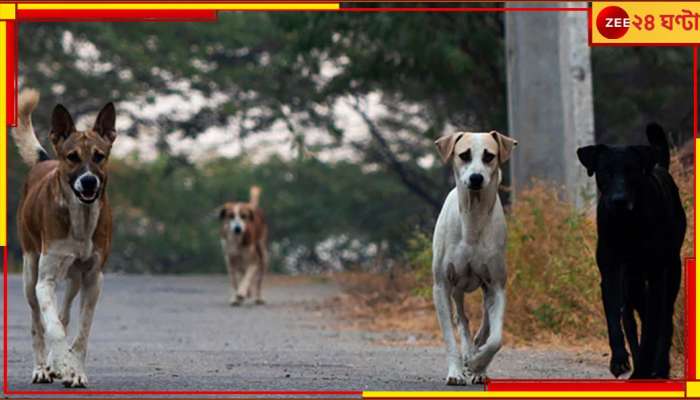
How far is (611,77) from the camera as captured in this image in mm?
27375

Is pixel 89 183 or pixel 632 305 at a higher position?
pixel 89 183

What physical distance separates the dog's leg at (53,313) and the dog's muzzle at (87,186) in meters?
0.55

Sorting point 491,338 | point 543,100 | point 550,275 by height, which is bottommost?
point 491,338

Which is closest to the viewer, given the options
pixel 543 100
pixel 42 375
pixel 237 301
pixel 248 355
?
pixel 42 375

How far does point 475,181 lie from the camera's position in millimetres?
9750

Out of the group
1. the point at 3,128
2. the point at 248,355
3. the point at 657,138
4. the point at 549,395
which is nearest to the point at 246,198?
the point at 248,355

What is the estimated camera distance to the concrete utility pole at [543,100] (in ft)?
62.2

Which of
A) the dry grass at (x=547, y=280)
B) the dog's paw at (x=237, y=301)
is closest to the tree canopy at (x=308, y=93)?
the dog's paw at (x=237, y=301)

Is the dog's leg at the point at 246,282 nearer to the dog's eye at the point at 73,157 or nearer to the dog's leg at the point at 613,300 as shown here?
the dog's eye at the point at 73,157

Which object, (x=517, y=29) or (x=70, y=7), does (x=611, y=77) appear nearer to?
(x=517, y=29)

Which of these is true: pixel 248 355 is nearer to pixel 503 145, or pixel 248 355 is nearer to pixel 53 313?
pixel 53 313

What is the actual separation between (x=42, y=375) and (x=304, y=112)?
101 feet

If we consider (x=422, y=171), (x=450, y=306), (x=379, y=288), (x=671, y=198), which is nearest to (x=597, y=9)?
(x=671, y=198)

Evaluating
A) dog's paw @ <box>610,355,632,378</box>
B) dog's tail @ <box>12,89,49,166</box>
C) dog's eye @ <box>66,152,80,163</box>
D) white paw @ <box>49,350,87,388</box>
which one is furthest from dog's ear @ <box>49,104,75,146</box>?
dog's paw @ <box>610,355,632,378</box>
